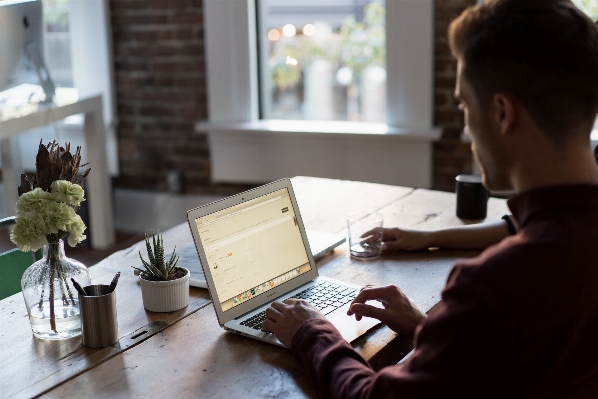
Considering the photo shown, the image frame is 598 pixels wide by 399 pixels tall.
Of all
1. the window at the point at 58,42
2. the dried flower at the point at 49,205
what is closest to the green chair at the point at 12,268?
the dried flower at the point at 49,205

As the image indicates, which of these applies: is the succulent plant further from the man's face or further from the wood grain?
the man's face

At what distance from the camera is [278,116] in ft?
13.0

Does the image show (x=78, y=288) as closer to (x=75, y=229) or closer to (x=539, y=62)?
(x=75, y=229)

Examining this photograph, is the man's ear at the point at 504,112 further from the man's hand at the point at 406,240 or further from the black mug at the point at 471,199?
the black mug at the point at 471,199

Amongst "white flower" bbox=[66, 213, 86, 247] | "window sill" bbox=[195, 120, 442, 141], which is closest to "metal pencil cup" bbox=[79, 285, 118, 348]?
"white flower" bbox=[66, 213, 86, 247]

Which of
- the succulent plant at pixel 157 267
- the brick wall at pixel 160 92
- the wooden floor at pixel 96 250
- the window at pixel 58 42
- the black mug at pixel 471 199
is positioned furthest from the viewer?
the window at pixel 58 42

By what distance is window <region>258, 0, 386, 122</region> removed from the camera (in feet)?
12.2

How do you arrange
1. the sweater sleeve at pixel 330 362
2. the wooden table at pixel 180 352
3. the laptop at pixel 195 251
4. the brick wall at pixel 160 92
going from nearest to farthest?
the sweater sleeve at pixel 330 362
the wooden table at pixel 180 352
the laptop at pixel 195 251
the brick wall at pixel 160 92

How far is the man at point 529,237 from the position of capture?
3.35 ft

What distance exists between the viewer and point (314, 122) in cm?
390

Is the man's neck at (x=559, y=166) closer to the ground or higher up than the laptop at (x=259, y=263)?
higher up

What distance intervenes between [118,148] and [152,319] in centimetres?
284

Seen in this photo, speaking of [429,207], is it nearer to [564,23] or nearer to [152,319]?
[152,319]

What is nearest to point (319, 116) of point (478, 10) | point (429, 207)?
point (429, 207)
